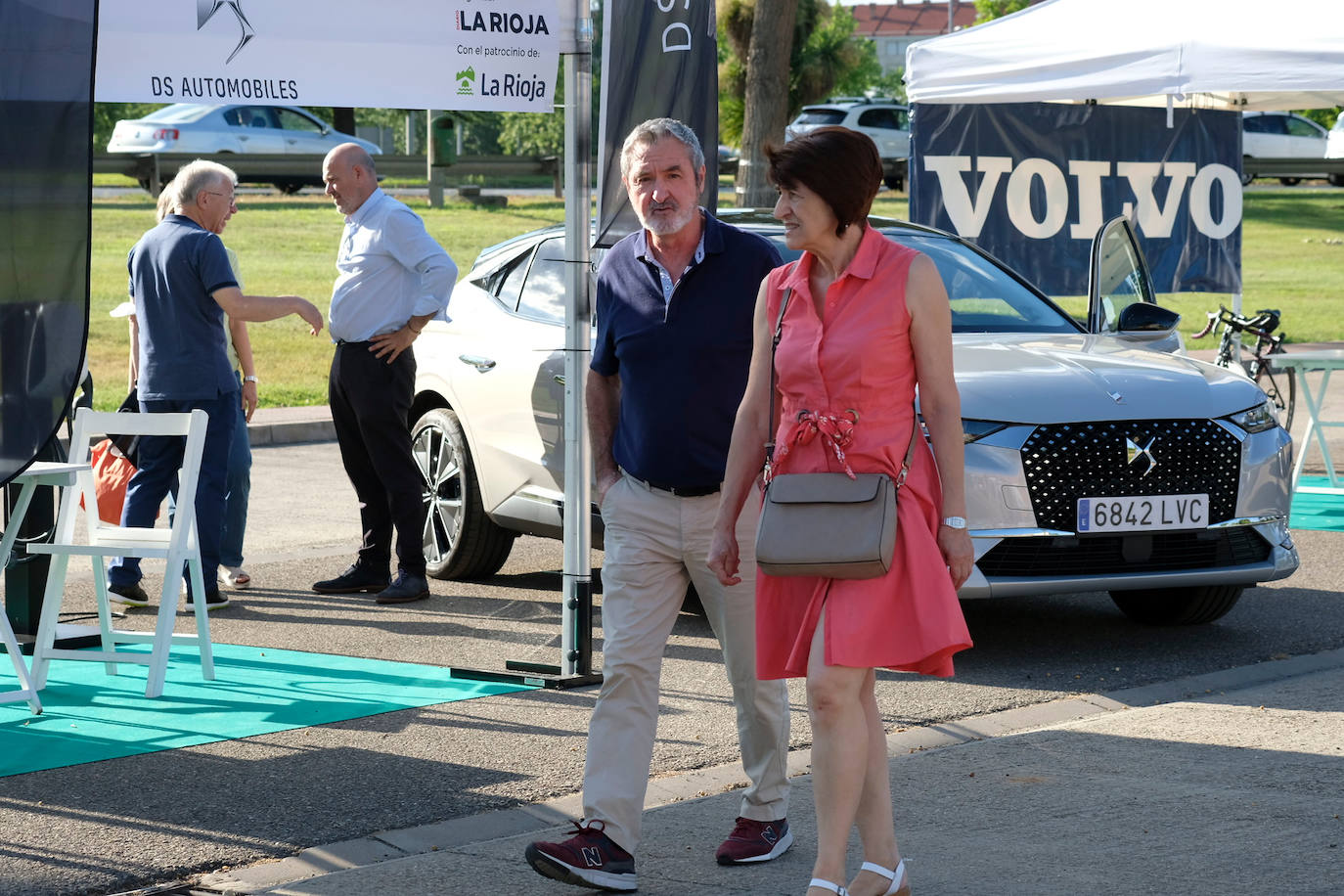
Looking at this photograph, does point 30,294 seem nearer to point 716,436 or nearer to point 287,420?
point 716,436

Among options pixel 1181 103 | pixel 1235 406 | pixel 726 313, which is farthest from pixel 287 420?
pixel 726 313

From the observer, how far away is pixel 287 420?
563 inches

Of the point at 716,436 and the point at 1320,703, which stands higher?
the point at 716,436

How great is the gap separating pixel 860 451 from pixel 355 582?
493 cm

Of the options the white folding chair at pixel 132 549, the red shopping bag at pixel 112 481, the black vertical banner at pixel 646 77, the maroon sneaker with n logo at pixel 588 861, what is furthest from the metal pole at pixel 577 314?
the red shopping bag at pixel 112 481

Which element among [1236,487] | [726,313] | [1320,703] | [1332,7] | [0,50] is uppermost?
[1332,7]

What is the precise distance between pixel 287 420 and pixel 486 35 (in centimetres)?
802

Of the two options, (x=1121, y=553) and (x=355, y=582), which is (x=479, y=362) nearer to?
(x=355, y=582)

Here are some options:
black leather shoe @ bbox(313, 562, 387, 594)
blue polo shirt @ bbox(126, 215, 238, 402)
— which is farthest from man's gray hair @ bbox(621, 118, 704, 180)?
black leather shoe @ bbox(313, 562, 387, 594)

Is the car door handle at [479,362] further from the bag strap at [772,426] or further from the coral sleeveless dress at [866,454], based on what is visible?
→ the coral sleeveless dress at [866,454]

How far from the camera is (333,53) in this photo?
656 centimetres

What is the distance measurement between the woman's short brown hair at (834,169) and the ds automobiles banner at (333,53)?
2.75m

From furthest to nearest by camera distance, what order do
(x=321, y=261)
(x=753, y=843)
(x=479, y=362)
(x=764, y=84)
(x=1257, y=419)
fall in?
(x=321, y=261) → (x=764, y=84) → (x=479, y=362) → (x=1257, y=419) → (x=753, y=843)

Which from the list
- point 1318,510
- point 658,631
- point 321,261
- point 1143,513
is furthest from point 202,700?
point 321,261
